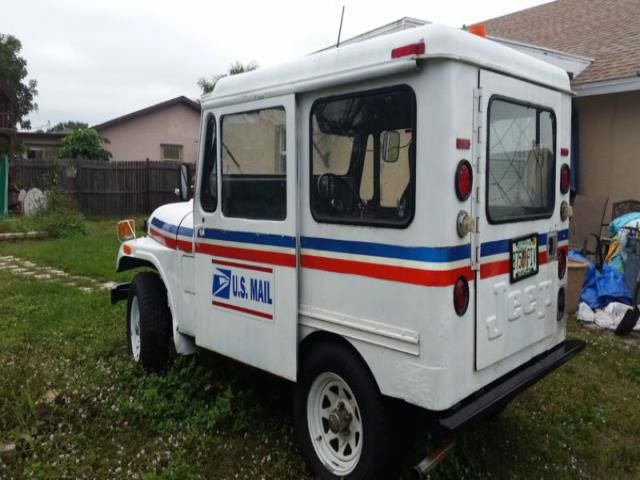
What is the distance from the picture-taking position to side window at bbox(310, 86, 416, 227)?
111 inches

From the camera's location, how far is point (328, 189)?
3152 mm

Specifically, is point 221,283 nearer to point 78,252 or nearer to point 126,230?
point 126,230

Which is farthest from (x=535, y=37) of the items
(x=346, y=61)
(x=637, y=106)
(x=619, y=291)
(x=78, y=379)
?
(x=78, y=379)

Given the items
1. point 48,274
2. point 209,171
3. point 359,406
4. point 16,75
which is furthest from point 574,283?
point 16,75

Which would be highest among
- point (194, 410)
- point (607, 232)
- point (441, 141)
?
point (441, 141)

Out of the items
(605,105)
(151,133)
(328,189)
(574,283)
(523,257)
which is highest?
(151,133)

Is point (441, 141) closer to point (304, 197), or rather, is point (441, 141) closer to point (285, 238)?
point (304, 197)

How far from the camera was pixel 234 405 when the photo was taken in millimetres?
4023

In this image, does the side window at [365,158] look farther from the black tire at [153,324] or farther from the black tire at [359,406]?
the black tire at [153,324]

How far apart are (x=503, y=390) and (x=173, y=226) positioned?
2725 mm

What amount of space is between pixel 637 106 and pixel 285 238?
697 cm

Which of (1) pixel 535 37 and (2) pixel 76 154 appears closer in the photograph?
(1) pixel 535 37

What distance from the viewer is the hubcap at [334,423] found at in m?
3.10

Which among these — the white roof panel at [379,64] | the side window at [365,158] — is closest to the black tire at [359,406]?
the side window at [365,158]
